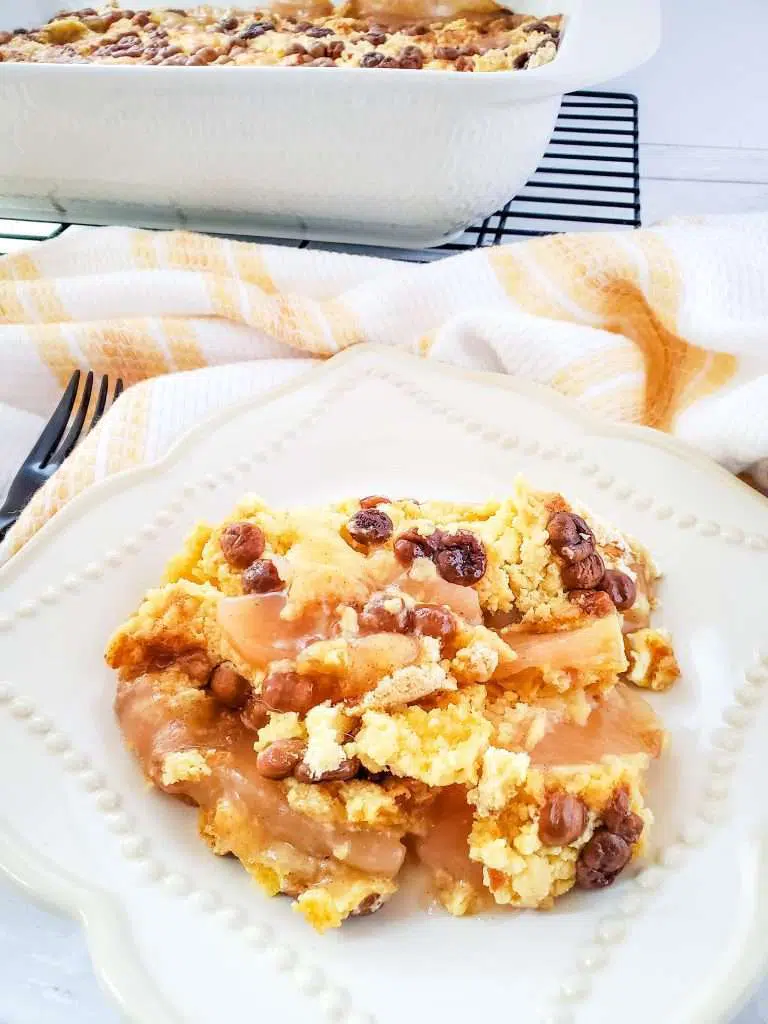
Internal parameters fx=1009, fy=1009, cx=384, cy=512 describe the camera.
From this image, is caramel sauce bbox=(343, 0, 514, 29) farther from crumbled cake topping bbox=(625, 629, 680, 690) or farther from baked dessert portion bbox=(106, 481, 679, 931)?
crumbled cake topping bbox=(625, 629, 680, 690)

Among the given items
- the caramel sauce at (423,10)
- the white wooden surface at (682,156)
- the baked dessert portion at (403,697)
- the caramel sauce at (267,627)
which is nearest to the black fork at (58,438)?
the baked dessert portion at (403,697)

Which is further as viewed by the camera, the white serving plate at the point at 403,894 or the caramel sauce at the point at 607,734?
the caramel sauce at the point at 607,734

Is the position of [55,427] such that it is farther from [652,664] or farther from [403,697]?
[652,664]

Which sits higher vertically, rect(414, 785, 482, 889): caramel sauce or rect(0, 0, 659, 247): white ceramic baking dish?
rect(0, 0, 659, 247): white ceramic baking dish

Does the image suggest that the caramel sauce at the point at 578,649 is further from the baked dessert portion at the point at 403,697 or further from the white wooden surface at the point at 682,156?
the white wooden surface at the point at 682,156

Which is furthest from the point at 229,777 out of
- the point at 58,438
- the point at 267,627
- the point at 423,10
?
the point at 423,10

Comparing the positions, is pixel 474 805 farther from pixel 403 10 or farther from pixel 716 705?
pixel 403 10

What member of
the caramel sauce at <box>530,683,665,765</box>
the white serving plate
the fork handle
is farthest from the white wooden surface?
the fork handle
